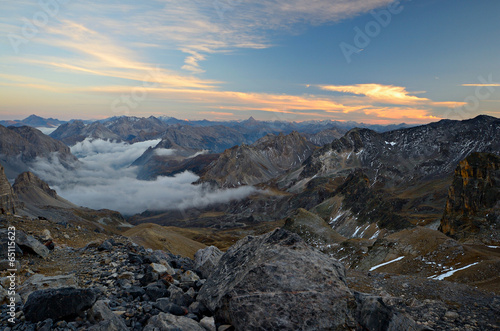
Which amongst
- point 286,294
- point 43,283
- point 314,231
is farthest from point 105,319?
point 314,231

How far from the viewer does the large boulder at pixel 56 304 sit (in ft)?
30.2

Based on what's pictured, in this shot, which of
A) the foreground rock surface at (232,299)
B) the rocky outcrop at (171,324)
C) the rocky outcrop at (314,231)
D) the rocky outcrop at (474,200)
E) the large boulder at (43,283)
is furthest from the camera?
the rocky outcrop at (314,231)

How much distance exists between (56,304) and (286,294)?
814 centimetres

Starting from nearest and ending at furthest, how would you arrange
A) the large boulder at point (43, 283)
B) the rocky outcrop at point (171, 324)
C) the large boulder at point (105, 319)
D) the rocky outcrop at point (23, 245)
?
1. the large boulder at point (105, 319)
2. the rocky outcrop at point (171, 324)
3. the large boulder at point (43, 283)
4. the rocky outcrop at point (23, 245)

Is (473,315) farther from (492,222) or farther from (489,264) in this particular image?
(492,222)

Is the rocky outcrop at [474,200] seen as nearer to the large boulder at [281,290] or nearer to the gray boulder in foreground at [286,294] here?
the gray boulder in foreground at [286,294]

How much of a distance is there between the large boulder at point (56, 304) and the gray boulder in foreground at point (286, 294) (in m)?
4.47

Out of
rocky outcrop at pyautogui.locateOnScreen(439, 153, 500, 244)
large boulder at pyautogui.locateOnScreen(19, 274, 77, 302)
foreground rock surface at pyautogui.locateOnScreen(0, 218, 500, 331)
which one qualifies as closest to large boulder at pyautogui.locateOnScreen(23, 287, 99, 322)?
foreground rock surface at pyautogui.locateOnScreen(0, 218, 500, 331)

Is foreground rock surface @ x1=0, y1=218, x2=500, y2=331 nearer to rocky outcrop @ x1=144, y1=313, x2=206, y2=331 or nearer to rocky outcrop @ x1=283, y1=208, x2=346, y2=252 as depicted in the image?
rocky outcrop @ x1=144, y1=313, x2=206, y2=331

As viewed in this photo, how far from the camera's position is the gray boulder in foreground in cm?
887

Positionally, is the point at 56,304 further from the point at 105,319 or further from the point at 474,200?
the point at 474,200

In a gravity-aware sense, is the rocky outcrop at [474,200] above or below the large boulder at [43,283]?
below

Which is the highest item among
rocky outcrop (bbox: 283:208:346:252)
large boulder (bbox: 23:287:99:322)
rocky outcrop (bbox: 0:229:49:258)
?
large boulder (bbox: 23:287:99:322)

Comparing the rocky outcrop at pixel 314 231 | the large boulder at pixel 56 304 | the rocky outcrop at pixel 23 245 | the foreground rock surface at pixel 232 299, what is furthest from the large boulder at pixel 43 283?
the rocky outcrop at pixel 314 231
